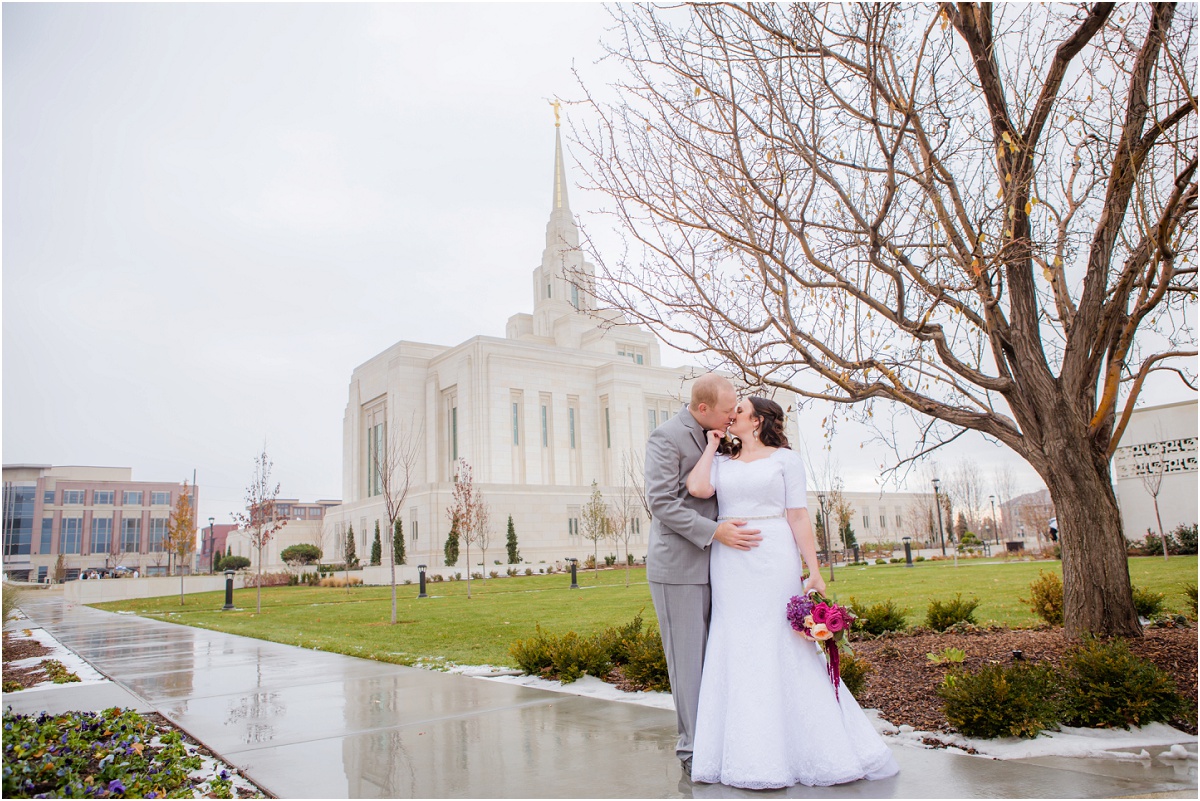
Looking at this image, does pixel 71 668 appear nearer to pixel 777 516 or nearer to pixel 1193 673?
pixel 777 516

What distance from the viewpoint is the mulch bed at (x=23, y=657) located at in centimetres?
842

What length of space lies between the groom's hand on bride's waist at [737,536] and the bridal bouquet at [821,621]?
360 mm

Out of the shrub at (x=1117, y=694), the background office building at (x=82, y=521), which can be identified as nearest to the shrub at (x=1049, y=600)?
the shrub at (x=1117, y=694)

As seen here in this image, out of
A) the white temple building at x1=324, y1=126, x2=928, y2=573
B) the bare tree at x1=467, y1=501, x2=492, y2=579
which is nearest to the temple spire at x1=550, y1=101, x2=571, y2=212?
the white temple building at x1=324, y1=126, x2=928, y2=573

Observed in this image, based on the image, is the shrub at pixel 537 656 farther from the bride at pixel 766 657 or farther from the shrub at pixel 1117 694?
the shrub at pixel 1117 694

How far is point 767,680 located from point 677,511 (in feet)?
3.22

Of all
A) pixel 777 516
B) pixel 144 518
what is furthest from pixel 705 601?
pixel 144 518

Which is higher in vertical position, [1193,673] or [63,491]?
[63,491]

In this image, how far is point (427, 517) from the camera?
146 ft

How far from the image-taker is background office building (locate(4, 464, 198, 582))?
81.5m

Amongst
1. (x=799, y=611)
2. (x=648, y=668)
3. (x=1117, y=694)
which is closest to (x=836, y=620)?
(x=799, y=611)

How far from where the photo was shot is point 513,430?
5200 cm

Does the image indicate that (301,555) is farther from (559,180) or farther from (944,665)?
(944,665)

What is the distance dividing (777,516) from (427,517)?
138 feet
